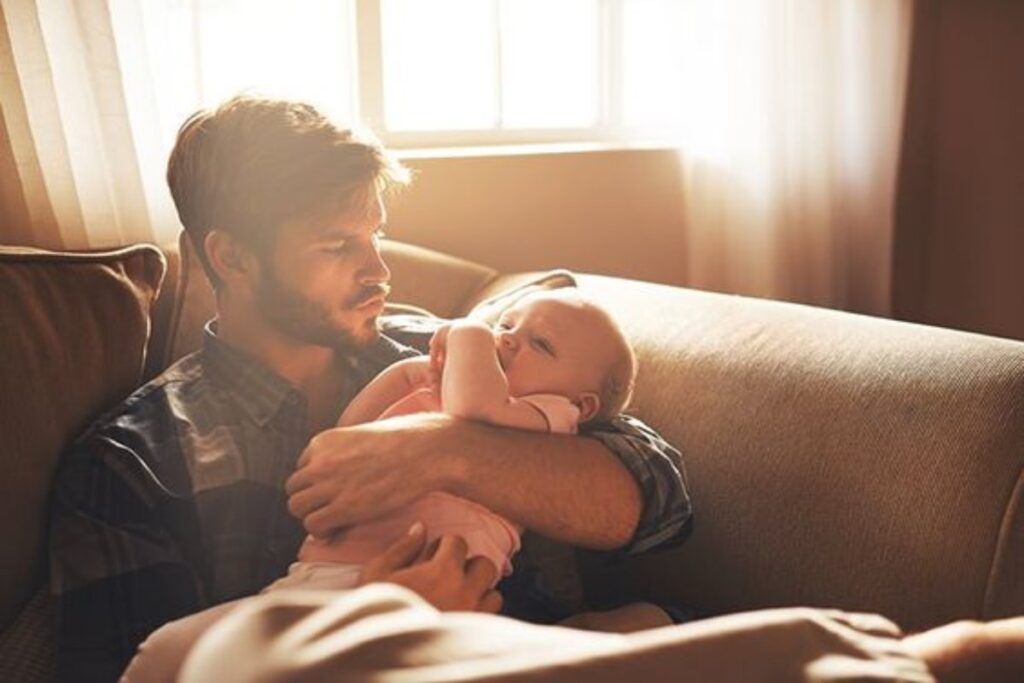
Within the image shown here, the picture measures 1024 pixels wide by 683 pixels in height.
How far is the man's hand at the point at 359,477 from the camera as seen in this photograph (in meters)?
1.18

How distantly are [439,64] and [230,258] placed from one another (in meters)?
1.21

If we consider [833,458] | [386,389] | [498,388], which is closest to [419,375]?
[386,389]

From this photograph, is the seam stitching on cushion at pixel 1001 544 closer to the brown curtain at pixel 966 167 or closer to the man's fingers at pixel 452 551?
the man's fingers at pixel 452 551

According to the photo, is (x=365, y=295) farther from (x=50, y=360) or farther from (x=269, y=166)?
(x=50, y=360)

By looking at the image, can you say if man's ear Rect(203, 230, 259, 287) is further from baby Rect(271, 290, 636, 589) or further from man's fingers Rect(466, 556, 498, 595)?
man's fingers Rect(466, 556, 498, 595)

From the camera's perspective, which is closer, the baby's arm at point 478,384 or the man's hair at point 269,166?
the baby's arm at point 478,384

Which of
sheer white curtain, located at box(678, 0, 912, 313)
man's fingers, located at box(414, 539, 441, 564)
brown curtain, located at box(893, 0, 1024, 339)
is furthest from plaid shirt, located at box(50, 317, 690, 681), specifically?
brown curtain, located at box(893, 0, 1024, 339)

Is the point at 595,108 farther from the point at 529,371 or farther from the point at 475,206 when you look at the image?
the point at 529,371

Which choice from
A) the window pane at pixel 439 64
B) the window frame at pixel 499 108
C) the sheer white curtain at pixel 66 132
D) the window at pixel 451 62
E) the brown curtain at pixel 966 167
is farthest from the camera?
the brown curtain at pixel 966 167

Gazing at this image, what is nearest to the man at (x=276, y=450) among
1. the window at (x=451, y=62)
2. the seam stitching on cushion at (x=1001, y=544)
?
the seam stitching on cushion at (x=1001, y=544)

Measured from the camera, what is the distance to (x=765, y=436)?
4.39 ft

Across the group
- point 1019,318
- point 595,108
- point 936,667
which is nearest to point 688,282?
point 595,108

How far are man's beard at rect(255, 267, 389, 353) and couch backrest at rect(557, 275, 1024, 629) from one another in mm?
404

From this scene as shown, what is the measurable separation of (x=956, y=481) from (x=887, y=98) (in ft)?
5.39
